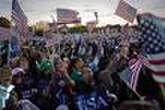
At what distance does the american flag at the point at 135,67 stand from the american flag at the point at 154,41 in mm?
2795

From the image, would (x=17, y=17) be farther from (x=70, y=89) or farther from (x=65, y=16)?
(x=70, y=89)

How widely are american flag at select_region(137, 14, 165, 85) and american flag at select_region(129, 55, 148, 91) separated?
2.80 m

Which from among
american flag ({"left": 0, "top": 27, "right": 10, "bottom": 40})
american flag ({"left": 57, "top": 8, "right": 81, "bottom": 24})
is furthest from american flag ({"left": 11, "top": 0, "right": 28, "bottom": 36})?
american flag ({"left": 57, "top": 8, "right": 81, "bottom": 24})

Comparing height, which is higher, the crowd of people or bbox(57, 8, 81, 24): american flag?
bbox(57, 8, 81, 24): american flag

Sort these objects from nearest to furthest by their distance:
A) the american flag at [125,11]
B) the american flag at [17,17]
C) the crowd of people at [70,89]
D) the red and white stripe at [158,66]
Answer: the red and white stripe at [158,66] < the crowd of people at [70,89] < the american flag at [17,17] < the american flag at [125,11]

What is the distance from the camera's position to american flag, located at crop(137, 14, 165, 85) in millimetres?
5074

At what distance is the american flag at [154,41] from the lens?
5074 mm

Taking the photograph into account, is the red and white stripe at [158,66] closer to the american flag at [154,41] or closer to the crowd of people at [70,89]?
the american flag at [154,41]

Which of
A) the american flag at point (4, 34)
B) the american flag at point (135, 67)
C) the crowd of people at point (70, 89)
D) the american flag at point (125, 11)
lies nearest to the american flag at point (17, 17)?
the american flag at point (4, 34)

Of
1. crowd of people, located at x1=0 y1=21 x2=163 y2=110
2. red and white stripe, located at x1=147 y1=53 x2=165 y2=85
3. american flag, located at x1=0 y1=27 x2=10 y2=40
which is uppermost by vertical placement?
red and white stripe, located at x1=147 y1=53 x2=165 y2=85

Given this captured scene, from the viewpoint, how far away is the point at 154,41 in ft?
16.7

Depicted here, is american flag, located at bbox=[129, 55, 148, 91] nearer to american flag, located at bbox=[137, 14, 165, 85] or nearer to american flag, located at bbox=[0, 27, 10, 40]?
american flag, located at bbox=[137, 14, 165, 85]

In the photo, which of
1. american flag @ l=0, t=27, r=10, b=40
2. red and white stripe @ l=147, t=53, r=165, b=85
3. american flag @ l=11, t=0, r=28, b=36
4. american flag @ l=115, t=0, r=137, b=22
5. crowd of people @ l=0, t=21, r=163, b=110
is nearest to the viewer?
red and white stripe @ l=147, t=53, r=165, b=85

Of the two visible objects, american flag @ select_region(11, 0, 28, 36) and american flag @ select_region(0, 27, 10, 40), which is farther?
american flag @ select_region(0, 27, 10, 40)
